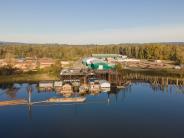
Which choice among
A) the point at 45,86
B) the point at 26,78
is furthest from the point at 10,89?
the point at 26,78

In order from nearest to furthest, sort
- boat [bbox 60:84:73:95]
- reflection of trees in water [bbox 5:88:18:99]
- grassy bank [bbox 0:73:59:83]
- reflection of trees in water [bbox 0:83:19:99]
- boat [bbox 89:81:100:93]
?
reflection of trees in water [bbox 5:88:18:99] → reflection of trees in water [bbox 0:83:19:99] → boat [bbox 60:84:73:95] → boat [bbox 89:81:100:93] → grassy bank [bbox 0:73:59:83]

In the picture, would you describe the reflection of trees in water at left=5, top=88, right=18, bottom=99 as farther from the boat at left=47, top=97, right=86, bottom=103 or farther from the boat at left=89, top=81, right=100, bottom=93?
the boat at left=89, top=81, right=100, bottom=93

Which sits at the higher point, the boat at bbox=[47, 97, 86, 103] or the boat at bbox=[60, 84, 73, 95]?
the boat at bbox=[60, 84, 73, 95]

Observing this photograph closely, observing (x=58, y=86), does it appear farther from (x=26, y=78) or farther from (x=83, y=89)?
(x=26, y=78)

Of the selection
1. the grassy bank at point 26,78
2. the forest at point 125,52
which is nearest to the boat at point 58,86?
Answer: the grassy bank at point 26,78

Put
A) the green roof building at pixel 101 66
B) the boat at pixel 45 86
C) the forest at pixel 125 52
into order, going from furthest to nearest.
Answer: the forest at pixel 125 52
the green roof building at pixel 101 66
the boat at pixel 45 86

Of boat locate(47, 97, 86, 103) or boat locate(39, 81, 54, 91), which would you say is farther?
boat locate(39, 81, 54, 91)

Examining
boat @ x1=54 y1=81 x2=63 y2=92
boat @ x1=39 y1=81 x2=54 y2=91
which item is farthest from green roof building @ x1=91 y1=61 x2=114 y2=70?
boat @ x1=39 y1=81 x2=54 y2=91

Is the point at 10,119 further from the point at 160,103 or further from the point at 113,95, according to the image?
the point at 160,103

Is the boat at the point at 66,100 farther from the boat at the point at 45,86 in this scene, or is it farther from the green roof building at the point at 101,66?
the green roof building at the point at 101,66
